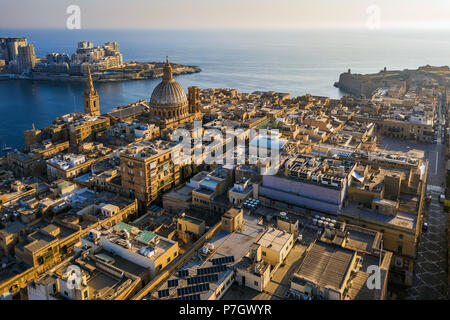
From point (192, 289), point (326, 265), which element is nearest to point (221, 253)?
point (192, 289)

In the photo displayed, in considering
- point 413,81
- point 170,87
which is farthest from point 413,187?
point 413,81

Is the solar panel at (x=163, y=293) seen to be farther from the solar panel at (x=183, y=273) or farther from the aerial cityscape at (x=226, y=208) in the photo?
the solar panel at (x=183, y=273)

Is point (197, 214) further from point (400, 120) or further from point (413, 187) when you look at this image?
point (400, 120)

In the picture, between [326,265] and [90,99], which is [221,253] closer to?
[326,265]

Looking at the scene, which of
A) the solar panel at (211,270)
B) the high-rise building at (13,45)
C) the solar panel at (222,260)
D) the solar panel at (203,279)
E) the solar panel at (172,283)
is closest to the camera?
the solar panel at (203,279)

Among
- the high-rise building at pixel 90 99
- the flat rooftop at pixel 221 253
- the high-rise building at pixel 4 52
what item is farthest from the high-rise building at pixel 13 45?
the flat rooftop at pixel 221 253

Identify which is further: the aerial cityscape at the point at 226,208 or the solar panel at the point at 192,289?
the aerial cityscape at the point at 226,208
